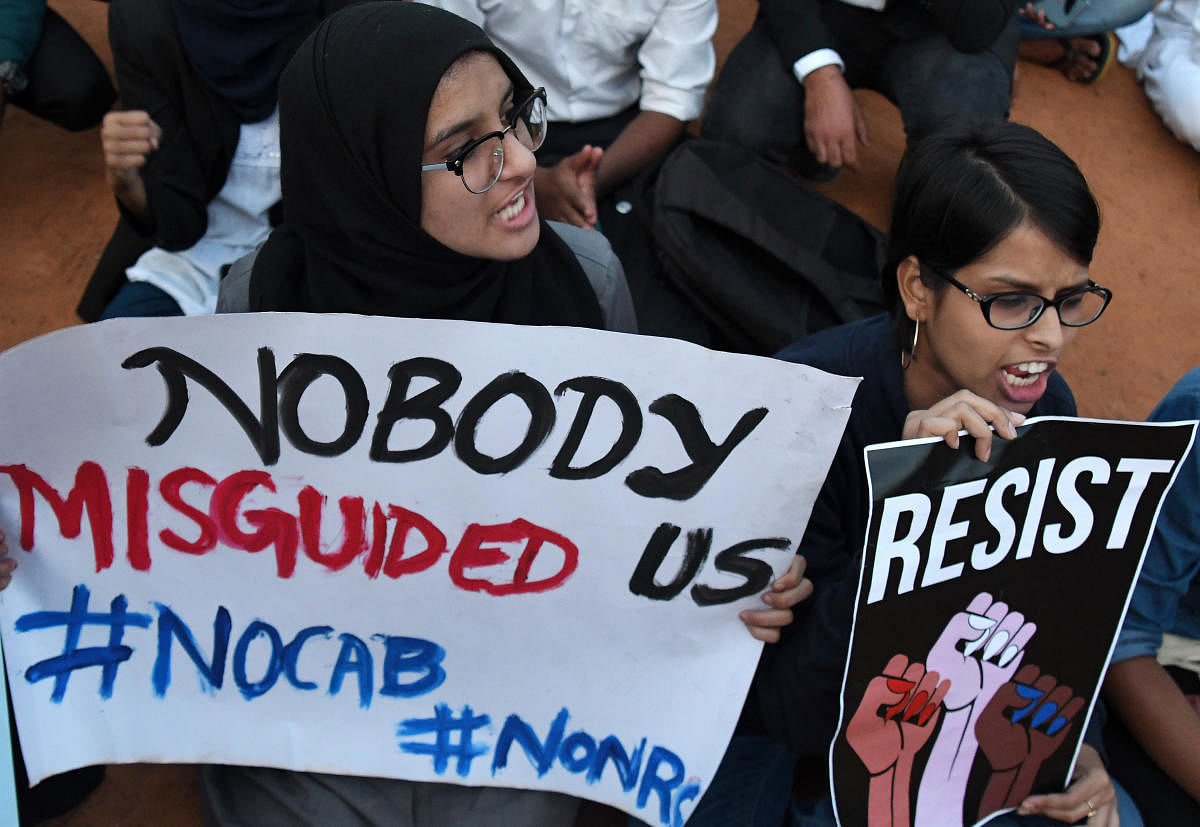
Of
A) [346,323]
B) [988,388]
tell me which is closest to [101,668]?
[346,323]

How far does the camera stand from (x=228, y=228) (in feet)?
7.57

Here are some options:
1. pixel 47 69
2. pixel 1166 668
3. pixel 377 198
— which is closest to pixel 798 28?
pixel 377 198

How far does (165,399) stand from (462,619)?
1.57ft

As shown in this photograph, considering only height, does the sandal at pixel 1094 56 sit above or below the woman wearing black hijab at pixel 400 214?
below

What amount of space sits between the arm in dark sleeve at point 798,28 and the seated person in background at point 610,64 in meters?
0.30

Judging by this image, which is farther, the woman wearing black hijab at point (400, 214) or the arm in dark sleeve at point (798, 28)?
the arm in dark sleeve at point (798, 28)

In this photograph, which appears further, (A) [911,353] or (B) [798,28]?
(B) [798,28]

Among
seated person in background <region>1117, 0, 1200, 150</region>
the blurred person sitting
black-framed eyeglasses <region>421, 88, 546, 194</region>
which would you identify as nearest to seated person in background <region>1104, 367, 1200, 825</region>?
black-framed eyeglasses <region>421, 88, 546, 194</region>

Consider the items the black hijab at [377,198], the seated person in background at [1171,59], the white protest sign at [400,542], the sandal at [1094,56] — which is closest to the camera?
the white protest sign at [400,542]

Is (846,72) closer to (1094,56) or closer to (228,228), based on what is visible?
(1094,56)

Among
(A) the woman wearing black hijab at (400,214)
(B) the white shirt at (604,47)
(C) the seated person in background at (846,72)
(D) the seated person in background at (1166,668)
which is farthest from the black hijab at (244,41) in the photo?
(D) the seated person in background at (1166,668)

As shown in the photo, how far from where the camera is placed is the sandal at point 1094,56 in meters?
3.60

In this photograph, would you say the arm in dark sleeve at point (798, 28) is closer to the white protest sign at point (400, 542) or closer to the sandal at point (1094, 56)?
the sandal at point (1094, 56)

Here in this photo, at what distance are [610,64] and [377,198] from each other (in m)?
1.33
